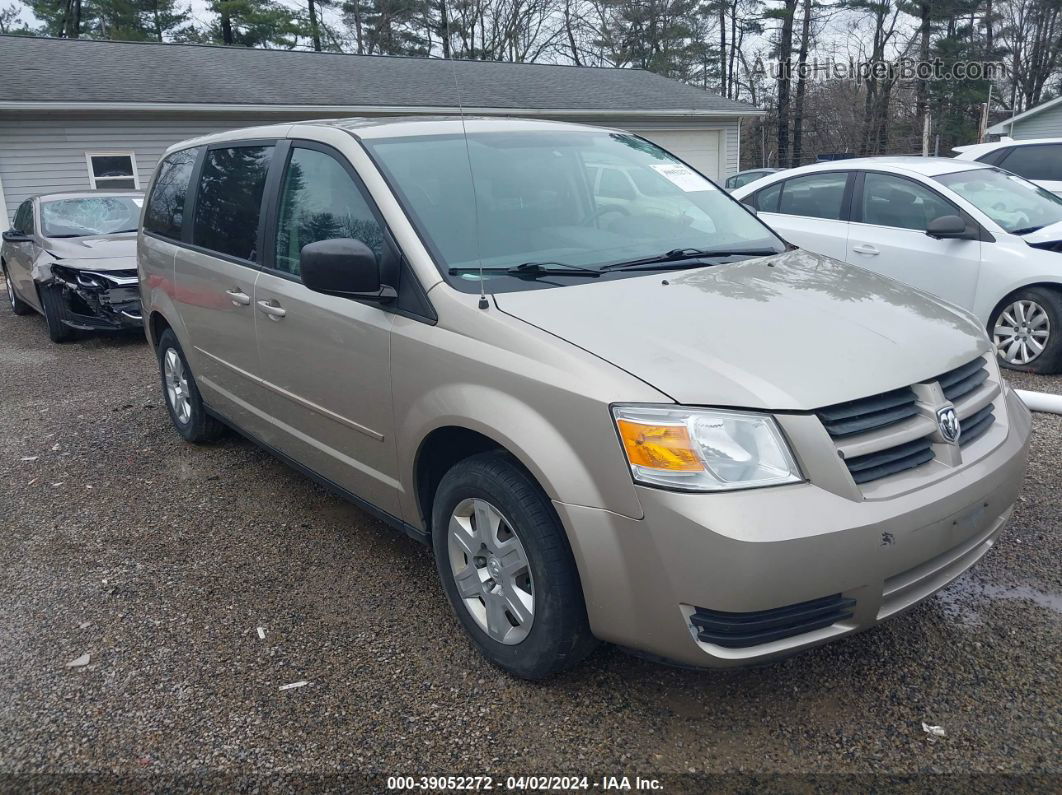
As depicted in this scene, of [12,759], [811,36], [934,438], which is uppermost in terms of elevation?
[811,36]

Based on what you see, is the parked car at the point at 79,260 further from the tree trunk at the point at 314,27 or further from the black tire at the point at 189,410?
the tree trunk at the point at 314,27

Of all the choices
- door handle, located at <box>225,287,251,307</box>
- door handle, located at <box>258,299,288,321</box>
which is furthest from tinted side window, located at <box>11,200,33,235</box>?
door handle, located at <box>258,299,288,321</box>

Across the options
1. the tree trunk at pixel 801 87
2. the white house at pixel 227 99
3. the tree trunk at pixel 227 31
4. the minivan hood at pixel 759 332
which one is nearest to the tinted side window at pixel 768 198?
the minivan hood at pixel 759 332

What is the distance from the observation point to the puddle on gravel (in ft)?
10.1

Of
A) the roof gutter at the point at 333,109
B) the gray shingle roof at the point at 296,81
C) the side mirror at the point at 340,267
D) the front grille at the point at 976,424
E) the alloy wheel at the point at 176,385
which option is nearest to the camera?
the front grille at the point at 976,424

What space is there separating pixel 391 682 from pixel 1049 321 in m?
5.30

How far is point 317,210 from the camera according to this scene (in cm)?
351

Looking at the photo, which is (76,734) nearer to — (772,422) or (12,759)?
(12,759)

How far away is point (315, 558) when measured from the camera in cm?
376

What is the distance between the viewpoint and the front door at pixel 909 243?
247 inches

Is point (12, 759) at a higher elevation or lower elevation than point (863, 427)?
lower

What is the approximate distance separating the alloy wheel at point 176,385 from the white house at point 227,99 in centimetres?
942

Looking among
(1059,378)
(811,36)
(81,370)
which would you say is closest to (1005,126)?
(811,36)

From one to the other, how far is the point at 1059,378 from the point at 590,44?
3631cm
